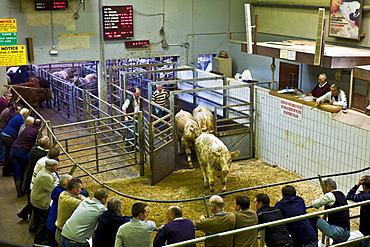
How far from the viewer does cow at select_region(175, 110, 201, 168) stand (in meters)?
11.3

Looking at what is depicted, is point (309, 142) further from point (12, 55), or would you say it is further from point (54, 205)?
point (12, 55)

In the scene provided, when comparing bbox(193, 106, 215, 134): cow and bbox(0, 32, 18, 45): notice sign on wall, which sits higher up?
bbox(0, 32, 18, 45): notice sign on wall

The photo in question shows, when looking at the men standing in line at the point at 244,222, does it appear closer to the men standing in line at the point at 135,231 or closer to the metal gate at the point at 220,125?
the men standing in line at the point at 135,231

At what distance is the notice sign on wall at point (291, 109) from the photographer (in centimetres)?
1087

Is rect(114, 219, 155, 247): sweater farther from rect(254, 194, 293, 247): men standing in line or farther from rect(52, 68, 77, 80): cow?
rect(52, 68, 77, 80): cow

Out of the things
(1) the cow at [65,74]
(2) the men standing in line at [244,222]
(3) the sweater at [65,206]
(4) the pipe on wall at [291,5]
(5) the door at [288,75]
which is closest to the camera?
(2) the men standing in line at [244,222]

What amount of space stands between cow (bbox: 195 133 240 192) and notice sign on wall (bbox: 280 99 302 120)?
5.92ft

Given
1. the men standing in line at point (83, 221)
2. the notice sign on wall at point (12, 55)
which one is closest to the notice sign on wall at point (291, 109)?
the men standing in line at point (83, 221)

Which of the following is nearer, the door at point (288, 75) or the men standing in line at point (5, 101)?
the men standing in line at point (5, 101)

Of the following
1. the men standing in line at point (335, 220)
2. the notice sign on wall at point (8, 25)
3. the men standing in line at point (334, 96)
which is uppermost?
the notice sign on wall at point (8, 25)

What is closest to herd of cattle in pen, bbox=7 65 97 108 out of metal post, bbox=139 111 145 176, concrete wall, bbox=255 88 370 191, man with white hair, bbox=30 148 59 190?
metal post, bbox=139 111 145 176

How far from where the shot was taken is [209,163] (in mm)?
9969

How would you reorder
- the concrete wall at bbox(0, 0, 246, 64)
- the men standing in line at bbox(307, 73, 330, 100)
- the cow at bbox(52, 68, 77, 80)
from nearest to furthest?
the men standing in line at bbox(307, 73, 330, 100) < the concrete wall at bbox(0, 0, 246, 64) < the cow at bbox(52, 68, 77, 80)

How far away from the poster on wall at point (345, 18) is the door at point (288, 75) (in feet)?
4.33
